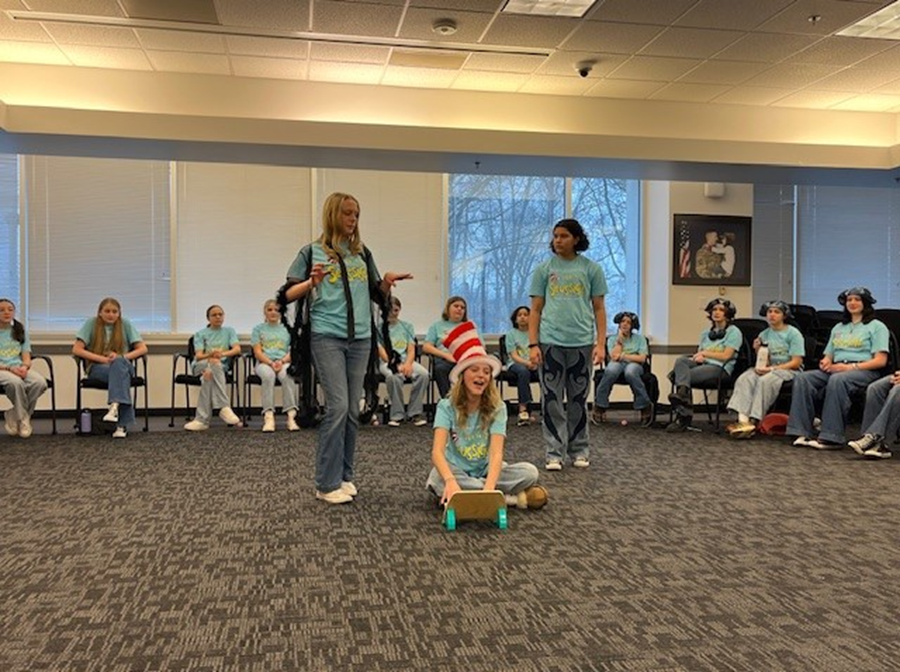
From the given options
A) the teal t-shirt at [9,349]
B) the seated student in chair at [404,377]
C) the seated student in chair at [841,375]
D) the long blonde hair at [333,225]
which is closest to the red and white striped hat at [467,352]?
the long blonde hair at [333,225]

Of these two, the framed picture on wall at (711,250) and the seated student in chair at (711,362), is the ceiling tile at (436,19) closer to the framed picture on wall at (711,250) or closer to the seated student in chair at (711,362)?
the seated student in chair at (711,362)

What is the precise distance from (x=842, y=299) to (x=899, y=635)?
4525 millimetres

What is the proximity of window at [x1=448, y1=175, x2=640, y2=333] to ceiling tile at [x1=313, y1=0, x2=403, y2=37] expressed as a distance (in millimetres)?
3318

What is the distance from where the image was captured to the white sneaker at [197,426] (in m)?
6.67

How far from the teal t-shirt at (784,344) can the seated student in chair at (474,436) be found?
3.61 m

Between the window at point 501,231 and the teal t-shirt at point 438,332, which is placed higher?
the window at point 501,231

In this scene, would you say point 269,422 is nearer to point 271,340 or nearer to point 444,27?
point 271,340

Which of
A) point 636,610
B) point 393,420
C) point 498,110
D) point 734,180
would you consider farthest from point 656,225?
point 636,610

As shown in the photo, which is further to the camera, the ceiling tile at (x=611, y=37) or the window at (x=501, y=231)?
the window at (x=501, y=231)

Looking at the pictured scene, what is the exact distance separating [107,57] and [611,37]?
376 centimetres

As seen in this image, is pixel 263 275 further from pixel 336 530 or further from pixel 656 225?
pixel 336 530

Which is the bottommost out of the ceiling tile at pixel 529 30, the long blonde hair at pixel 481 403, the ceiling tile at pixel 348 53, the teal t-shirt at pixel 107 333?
the long blonde hair at pixel 481 403

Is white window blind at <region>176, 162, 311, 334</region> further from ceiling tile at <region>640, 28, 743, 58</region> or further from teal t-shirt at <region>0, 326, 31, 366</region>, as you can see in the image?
ceiling tile at <region>640, 28, 743, 58</region>

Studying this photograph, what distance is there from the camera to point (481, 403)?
11.5 feet
